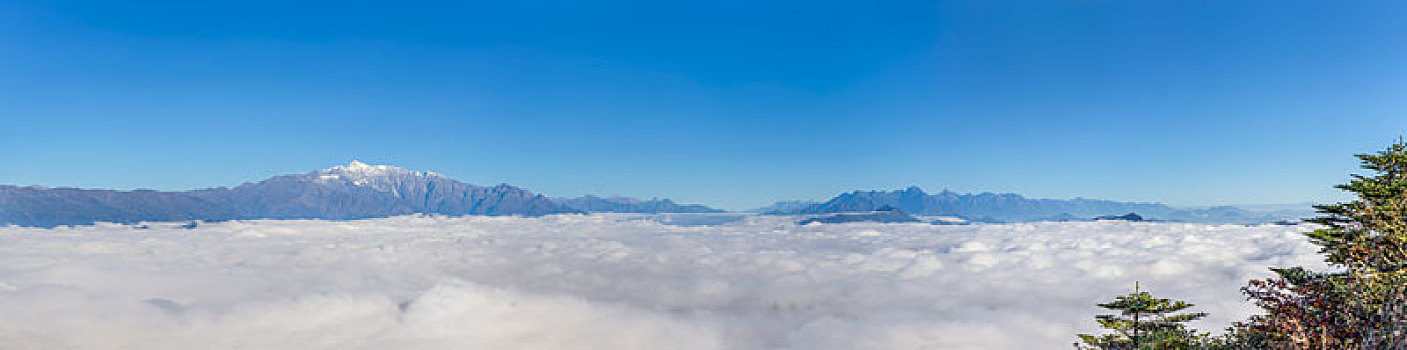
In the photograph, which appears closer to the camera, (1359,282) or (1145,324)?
(1359,282)

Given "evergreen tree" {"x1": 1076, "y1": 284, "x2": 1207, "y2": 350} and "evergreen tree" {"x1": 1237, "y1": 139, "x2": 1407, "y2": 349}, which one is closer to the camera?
"evergreen tree" {"x1": 1237, "y1": 139, "x2": 1407, "y2": 349}

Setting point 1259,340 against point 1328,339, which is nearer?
point 1328,339

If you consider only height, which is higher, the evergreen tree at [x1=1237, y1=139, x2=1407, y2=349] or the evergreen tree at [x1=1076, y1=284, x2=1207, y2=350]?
the evergreen tree at [x1=1237, y1=139, x2=1407, y2=349]

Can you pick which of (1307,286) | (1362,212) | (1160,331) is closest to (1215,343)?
(1160,331)

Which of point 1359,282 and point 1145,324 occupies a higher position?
point 1359,282

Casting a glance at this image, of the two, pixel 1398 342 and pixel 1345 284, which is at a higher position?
pixel 1345 284

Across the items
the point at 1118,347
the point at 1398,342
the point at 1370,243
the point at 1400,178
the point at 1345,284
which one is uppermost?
the point at 1400,178

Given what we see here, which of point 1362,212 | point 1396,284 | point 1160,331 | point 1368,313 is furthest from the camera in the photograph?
point 1160,331

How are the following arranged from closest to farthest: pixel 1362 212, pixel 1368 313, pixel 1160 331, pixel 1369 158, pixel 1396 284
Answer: pixel 1396 284
pixel 1368 313
pixel 1362 212
pixel 1369 158
pixel 1160 331

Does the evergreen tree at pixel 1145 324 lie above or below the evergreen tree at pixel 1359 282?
below

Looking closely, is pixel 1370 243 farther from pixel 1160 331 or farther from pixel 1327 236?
pixel 1160 331

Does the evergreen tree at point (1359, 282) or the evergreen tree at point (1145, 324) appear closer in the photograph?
the evergreen tree at point (1359, 282)
